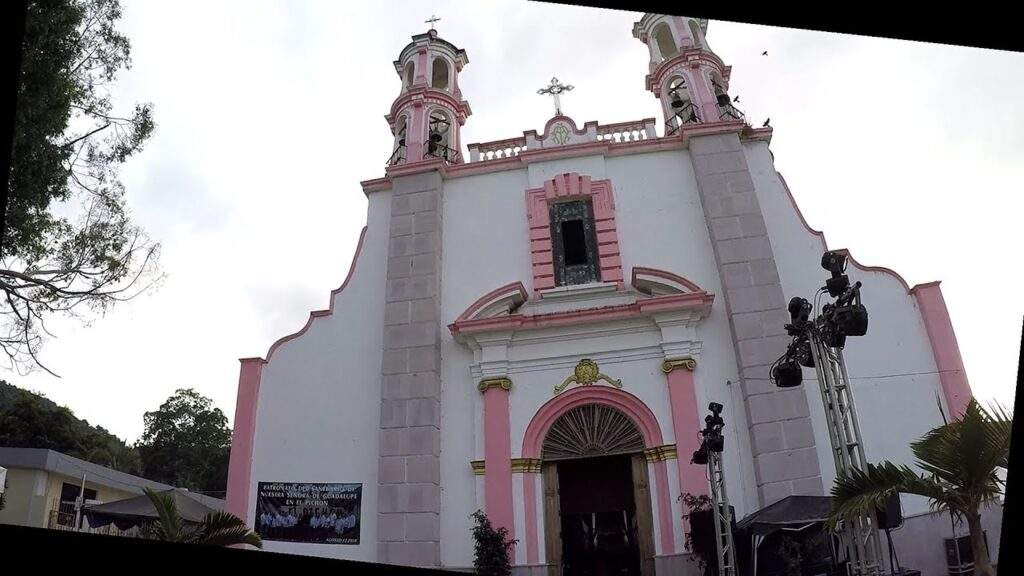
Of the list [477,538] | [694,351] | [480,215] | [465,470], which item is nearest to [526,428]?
[465,470]

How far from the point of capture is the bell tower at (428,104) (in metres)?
15.1

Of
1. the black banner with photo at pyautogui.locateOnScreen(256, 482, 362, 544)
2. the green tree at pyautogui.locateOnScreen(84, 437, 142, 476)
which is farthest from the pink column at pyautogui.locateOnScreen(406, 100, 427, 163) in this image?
the green tree at pyautogui.locateOnScreen(84, 437, 142, 476)

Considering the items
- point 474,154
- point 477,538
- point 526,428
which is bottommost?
point 477,538

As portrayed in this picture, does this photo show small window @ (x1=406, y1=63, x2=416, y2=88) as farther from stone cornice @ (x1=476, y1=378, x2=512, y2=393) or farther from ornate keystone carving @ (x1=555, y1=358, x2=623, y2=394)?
ornate keystone carving @ (x1=555, y1=358, x2=623, y2=394)

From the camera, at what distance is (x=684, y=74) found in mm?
14891

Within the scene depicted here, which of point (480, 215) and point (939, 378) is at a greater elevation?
point (480, 215)

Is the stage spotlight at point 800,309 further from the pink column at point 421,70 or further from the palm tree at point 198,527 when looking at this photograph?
the pink column at point 421,70

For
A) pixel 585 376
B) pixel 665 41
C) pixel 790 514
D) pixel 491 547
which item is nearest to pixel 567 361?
pixel 585 376

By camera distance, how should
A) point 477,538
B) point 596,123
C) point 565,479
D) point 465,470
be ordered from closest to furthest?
point 477,538 → point 465,470 → point 565,479 → point 596,123

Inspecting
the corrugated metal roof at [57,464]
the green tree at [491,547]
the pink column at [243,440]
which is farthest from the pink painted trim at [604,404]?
the corrugated metal roof at [57,464]

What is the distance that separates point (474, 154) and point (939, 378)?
9444 millimetres

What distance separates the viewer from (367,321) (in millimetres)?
13070

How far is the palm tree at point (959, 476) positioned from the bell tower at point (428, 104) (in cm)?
1104

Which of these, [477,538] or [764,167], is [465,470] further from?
[764,167]
